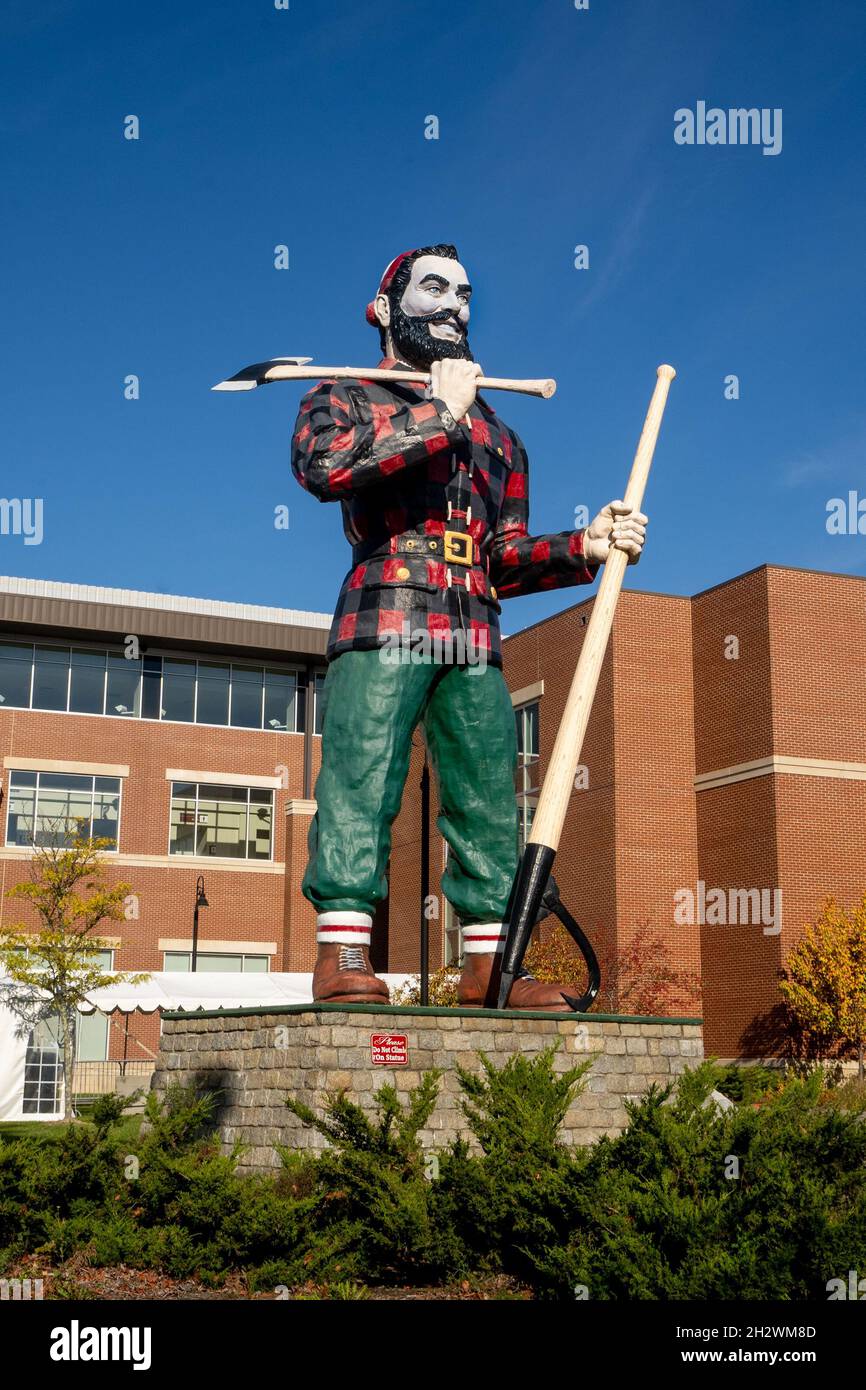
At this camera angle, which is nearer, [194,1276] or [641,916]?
[194,1276]

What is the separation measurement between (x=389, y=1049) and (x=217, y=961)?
30.2 meters

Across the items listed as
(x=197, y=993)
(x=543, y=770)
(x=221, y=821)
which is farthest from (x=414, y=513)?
(x=221, y=821)

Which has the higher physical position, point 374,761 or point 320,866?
point 374,761

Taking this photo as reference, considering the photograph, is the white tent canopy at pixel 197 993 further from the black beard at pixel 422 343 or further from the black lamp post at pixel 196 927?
the black beard at pixel 422 343

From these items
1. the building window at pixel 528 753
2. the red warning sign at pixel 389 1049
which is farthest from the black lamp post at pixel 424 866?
the building window at pixel 528 753

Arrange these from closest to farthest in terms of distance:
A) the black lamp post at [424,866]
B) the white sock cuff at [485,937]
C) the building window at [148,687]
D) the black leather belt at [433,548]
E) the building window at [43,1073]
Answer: the black leather belt at [433,548] → the white sock cuff at [485,937] → the black lamp post at [424,866] → the building window at [43,1073] → the building window at [148,687]

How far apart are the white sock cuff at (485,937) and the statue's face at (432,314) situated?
2937 millimetres

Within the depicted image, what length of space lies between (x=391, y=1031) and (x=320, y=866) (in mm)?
870

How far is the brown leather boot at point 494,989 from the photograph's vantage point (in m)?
7.24

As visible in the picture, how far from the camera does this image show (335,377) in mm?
7039

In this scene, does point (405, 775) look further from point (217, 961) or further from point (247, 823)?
point (247, 823)

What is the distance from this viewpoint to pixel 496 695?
24.3 feet
